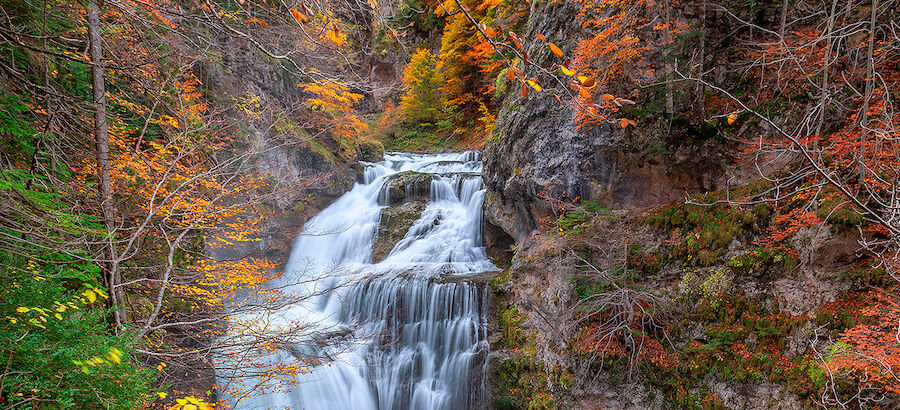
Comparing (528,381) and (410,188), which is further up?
(410,188)

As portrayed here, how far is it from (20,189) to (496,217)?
892 centimetres

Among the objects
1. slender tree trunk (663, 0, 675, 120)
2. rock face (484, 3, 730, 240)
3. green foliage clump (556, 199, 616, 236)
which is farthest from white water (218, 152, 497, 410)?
slender tree trunk (663, 0, 675, 120)

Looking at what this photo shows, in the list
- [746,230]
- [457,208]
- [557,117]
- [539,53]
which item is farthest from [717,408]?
[457,208]

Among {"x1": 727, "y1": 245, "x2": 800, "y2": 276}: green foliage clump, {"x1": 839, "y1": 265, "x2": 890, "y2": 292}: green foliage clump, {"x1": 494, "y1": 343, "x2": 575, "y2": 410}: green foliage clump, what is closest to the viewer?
{"x1": 839, "y1": 265, "x2": 890, "y2": 292}: green foliage clump

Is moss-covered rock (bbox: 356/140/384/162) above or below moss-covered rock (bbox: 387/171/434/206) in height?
above

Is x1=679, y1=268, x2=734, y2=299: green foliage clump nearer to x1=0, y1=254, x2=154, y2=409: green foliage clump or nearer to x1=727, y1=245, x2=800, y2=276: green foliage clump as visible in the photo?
x1=727, y1=245, x2=800, y2=276: green foliage clump

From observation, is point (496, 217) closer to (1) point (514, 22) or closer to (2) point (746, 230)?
(2) point (746, 230)

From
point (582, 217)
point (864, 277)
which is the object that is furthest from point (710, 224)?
point (582, 217)

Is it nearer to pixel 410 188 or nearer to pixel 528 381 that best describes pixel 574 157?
pixel 528 381

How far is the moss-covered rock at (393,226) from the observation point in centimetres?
1288

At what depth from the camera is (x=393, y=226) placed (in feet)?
43.8

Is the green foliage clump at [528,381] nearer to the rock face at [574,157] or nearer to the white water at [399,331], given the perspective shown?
the white water at [399,331]

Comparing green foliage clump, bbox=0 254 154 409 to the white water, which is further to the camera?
the white water

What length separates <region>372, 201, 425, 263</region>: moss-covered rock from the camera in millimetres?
12880
